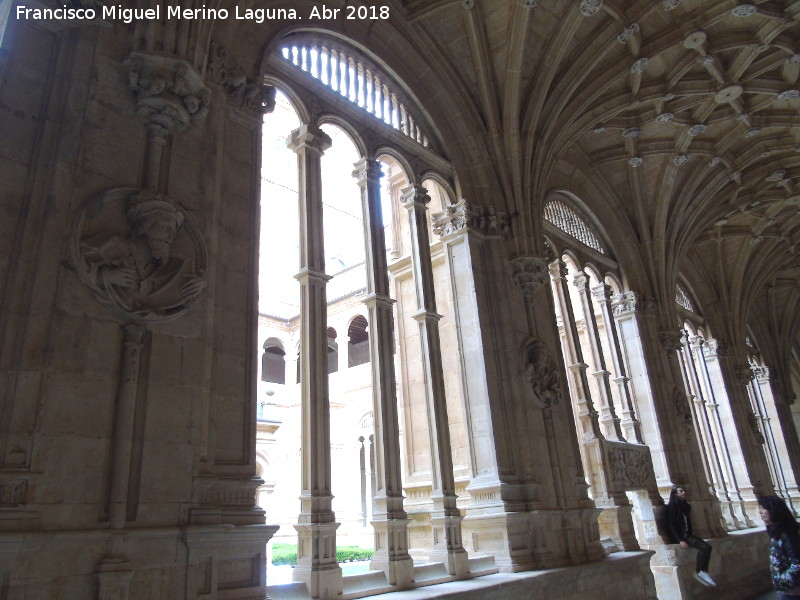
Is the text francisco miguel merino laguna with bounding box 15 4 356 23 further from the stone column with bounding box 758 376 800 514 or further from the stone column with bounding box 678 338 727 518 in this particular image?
the stone column with bounding box 758 376 800 514

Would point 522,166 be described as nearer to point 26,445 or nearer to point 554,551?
point 554,551

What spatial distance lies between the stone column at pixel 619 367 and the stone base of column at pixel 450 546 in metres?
6.73

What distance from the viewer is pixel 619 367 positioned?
45.8ft

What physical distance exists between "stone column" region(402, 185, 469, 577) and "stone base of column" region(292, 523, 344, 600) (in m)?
2.02

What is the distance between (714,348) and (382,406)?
49.8 ft

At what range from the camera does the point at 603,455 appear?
11.2m

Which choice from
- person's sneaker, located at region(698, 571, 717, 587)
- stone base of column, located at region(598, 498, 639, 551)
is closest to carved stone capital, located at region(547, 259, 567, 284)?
stone base of column, located at region(598, 498, 639, 551)

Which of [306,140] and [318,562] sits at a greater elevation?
[306,140]

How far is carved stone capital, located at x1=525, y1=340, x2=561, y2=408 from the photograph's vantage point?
9.49 m

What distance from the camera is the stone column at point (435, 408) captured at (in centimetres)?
780

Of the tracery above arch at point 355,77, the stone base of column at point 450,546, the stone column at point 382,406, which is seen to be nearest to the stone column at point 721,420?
the stone base of column at point 450,546

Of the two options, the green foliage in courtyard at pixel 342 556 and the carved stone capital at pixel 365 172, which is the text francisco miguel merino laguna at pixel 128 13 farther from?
the green foliage in courtyard at pixel 342 556

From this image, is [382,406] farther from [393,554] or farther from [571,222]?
[571,222]

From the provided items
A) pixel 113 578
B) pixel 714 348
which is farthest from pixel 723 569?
pixel 113 578
